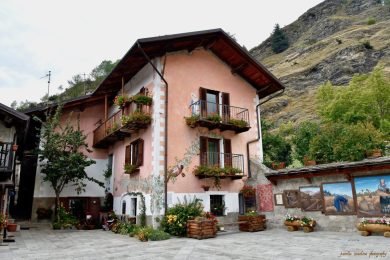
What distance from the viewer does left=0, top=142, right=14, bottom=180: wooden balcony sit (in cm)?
1277

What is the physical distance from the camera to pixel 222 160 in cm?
1591

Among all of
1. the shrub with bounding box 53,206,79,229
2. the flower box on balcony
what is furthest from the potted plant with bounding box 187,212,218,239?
the shrub with bounding box 53,206,79,229

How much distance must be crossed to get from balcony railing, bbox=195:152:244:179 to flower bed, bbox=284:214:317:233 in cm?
317

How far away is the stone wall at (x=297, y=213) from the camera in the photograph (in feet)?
39.4

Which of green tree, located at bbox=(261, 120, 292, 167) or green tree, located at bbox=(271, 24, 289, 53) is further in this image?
green tree, located at bbox=(271, 24, 289, 53)

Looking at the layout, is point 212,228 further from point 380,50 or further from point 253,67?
point 380,50

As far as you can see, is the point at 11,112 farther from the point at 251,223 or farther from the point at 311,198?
the point at 311,198

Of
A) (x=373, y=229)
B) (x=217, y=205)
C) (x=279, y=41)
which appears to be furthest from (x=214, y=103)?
(x=279, y=41)

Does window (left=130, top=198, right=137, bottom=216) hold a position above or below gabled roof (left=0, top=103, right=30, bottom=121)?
below

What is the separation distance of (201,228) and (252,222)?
11.0ft

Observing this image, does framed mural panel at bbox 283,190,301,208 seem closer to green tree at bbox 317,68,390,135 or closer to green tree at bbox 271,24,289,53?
green tree at bbox 317,68,390,135

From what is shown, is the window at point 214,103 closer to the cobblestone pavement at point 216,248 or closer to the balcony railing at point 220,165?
the balcony railing at point 220,165

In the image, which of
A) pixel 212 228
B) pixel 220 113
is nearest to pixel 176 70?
pixel 220 113

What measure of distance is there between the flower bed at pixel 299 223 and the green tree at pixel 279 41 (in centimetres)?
8389
